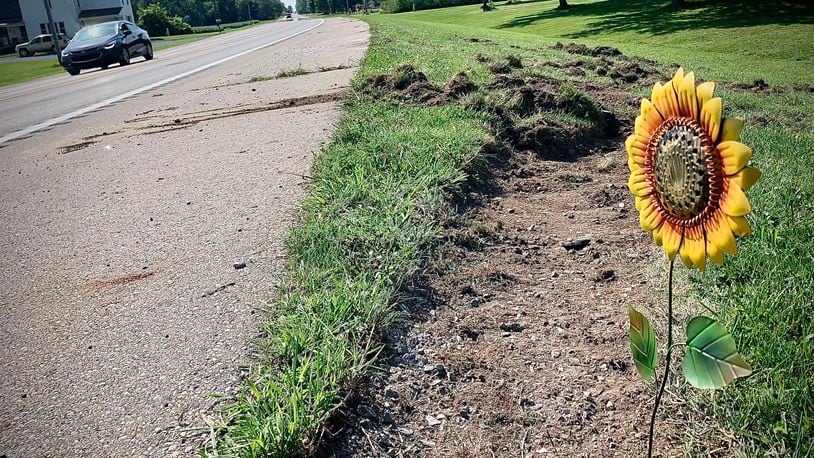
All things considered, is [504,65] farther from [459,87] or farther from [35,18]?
[35,18]

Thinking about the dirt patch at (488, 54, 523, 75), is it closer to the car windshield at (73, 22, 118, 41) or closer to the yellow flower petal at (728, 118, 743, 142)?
the yellow flower petal at (728, 118, 743, 142)

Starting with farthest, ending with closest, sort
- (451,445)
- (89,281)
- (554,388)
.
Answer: (89,281) < (554,388) < (451,445)

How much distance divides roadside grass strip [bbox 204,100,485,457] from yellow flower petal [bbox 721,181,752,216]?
1.48m

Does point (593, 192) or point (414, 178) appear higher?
point (414, 178)

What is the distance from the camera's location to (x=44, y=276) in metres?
3.74

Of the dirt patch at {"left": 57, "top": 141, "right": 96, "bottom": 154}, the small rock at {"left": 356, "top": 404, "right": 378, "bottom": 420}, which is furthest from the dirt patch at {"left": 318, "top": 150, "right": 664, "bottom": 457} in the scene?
the dirt patch at {"left": 57, "top": 141, "right": 96, "bottom": 154}

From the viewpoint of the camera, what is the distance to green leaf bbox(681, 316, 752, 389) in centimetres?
134

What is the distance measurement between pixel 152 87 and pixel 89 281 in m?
11.3

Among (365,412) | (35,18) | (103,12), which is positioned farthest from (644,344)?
(103,12)

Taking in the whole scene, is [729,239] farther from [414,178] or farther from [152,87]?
[152,87]

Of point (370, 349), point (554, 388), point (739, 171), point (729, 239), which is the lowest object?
point (554, 388)

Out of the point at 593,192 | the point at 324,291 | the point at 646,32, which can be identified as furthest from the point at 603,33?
the point at 324,291

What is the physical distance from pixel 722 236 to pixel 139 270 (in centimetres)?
328

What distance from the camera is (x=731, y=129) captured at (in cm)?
120
